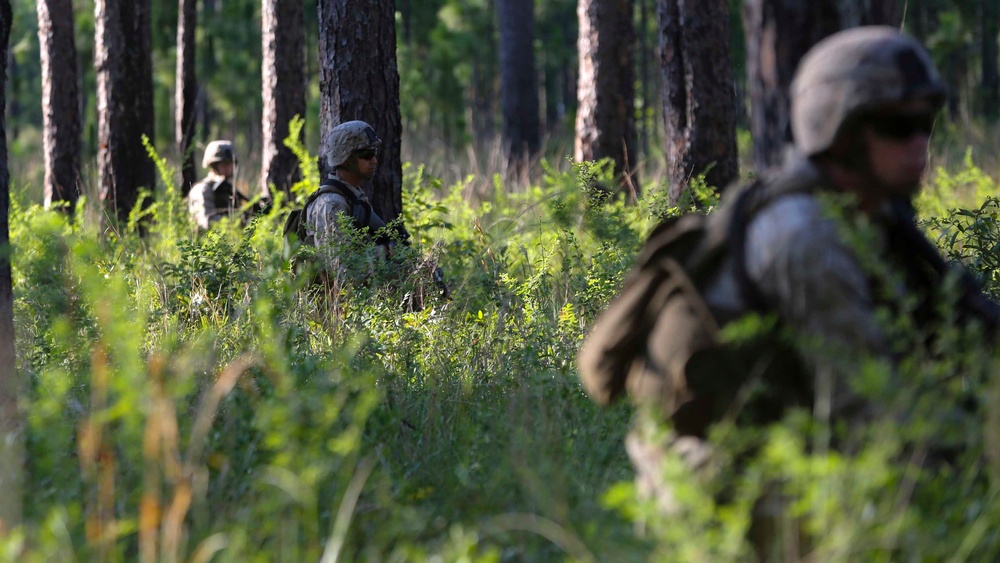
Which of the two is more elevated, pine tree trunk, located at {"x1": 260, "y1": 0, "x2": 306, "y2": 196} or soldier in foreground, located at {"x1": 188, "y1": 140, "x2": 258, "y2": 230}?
pine tree trunk, located at {"x1": 260, "y1": 0, "x2": 306, "y2": 196}

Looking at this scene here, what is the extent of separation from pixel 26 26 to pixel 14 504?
131ft

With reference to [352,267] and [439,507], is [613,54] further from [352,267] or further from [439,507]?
[439,507]

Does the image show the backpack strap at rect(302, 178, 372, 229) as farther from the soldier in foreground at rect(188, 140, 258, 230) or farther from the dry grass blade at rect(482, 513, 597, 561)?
the dry grass blade at rect(482, 513, 597, 561)

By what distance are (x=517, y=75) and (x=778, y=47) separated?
55.6 feet

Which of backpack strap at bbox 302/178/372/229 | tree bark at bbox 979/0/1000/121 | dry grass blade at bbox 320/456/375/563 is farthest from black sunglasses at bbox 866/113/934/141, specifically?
tree bark at bbox 979/0/1000/121

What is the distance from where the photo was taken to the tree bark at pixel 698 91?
31.7 feet

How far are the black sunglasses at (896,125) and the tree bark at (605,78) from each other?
10046mm

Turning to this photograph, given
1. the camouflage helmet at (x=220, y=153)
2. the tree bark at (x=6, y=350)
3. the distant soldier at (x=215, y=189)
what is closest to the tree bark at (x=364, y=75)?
the distant soldier at (x=215, y=189)

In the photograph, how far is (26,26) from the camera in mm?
39844

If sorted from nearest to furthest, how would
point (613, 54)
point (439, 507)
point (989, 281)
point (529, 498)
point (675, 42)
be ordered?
point (529, 498)
point (439, 507)
point (989, 281)
point (675, 42)
point (613, 54)

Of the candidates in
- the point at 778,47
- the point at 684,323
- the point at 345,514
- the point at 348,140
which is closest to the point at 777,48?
the point at 778,47

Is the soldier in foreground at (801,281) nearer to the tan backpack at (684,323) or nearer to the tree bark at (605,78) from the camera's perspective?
the tan backpack at (684,323)

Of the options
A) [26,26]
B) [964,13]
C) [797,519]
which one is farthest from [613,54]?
[26,26]

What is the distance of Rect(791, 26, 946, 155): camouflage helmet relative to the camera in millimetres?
2682
